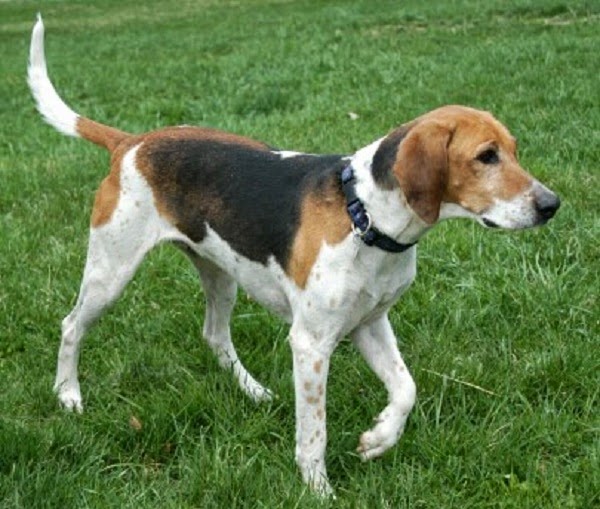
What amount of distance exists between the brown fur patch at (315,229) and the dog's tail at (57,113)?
1343 millimetres

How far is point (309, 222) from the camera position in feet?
12.7

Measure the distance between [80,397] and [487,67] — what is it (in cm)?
725

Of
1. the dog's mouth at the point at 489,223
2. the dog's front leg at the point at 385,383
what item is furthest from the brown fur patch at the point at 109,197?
the dog's mouth at the point at 489,223

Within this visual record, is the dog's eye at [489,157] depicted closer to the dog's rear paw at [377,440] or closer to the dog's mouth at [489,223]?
the dog's mouth at [489,223]

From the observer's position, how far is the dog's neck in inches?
144

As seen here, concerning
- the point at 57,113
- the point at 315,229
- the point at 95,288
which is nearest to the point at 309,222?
the point at 315,229


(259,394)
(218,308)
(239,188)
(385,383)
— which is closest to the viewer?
(385,383)

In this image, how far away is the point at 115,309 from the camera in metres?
5.50

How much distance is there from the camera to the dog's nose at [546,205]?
→ 3459 millimetres

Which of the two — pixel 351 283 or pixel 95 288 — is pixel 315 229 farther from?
pixel 95 288

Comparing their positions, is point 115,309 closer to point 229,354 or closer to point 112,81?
point 229,354

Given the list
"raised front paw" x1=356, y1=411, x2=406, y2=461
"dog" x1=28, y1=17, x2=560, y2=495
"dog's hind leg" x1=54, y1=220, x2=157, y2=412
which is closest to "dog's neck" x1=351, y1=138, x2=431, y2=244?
"dog" x1=28, y1=17, x2=560, y2=495

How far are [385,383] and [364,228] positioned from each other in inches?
27.1

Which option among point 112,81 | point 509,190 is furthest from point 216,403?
point 112,81
